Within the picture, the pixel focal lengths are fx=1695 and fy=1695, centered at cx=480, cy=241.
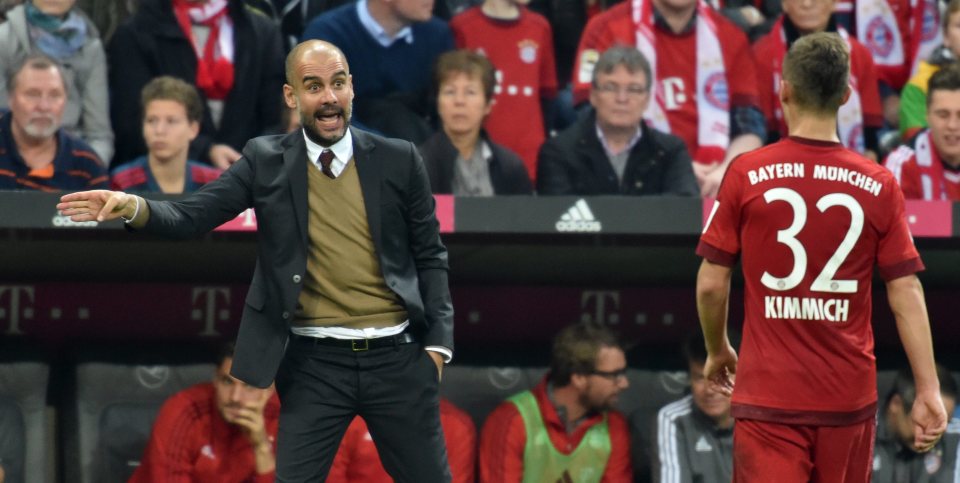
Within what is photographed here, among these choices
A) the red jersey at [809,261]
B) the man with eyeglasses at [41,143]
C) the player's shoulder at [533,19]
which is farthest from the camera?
the player's shoulder at [533,19]

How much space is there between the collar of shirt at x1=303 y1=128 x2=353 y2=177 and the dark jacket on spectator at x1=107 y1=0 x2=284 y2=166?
263cm

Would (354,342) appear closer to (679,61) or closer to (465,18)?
(465,18)

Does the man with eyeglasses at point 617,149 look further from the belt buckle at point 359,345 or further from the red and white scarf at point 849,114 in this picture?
the belt buckle at point 359,345

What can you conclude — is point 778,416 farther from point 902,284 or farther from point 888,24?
point 888,24

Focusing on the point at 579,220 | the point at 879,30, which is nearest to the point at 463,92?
the point at 579,220

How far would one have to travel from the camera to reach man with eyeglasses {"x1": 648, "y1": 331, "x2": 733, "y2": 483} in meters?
7.11

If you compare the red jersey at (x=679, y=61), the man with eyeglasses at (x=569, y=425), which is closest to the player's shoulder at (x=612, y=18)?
the red jersey at (x=679, y=61)

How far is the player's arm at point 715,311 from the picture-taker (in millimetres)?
4602

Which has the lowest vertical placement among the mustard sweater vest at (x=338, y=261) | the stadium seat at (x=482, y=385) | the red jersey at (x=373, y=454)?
the red jersey at (x=373, y=454)

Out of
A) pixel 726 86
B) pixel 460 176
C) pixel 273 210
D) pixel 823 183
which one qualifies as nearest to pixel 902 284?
pixel 823 183

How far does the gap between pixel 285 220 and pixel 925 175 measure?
3611 mm

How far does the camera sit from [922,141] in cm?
752

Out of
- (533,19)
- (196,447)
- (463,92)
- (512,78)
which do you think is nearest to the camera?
A: (196,447)

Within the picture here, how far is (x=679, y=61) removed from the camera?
26.2 ft
